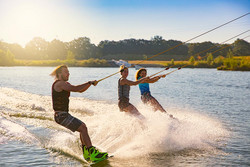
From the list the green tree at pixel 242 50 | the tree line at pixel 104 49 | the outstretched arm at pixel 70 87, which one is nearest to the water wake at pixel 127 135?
the outstretched arm at pixel 70 87

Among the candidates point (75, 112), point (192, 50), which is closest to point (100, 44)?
point (192, 50)

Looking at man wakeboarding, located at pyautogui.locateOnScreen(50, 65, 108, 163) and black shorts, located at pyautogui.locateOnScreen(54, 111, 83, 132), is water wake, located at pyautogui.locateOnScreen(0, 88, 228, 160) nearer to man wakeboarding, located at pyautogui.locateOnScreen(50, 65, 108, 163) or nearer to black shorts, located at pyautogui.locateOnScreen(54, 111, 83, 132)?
man wakeboarding, located at pyautogui.locateOnScreen(50, 65, 108, 163)

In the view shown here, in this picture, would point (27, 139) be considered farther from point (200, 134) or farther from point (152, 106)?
point (200, 134)

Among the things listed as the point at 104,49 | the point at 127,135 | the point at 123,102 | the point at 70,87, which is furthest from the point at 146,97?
the point at 104,49

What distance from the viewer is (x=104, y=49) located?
12575 centimetres

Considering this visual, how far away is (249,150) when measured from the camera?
710cm

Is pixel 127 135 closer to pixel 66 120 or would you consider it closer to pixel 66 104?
pixel 66 120

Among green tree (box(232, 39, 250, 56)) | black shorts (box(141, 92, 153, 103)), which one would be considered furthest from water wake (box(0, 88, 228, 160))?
green tree (box(232, 39, 250, 56))

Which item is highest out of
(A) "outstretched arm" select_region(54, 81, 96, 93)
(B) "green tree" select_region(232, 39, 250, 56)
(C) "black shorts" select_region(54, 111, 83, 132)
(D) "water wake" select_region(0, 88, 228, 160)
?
(B) "green tree" select_region(232, 39, 250, 56)

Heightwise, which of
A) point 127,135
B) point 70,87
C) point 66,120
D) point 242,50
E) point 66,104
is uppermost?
point 242,50

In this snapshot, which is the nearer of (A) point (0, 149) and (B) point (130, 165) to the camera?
(B) point (130, 165)

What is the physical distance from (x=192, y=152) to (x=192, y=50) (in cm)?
12466

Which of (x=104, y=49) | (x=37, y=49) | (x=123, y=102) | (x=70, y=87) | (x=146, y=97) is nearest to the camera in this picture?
(x=70, y=87)

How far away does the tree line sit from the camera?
388 feet
